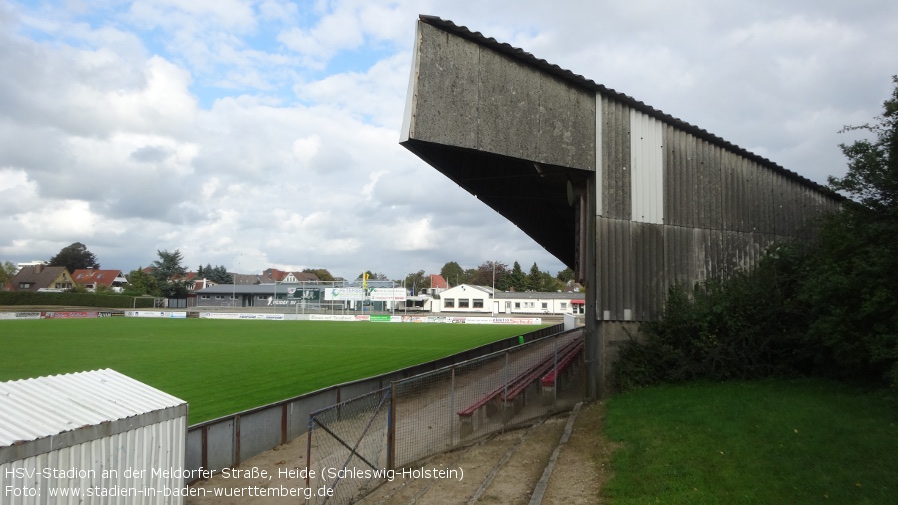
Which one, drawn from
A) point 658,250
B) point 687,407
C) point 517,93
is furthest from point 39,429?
point 658,250

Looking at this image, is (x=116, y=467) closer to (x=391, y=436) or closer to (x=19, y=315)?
(x=391, y=436)

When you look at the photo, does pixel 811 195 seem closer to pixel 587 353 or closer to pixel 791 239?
pixel 791 239

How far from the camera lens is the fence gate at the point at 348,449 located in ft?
25.6

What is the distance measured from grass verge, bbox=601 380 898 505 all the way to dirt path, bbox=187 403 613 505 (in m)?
0.39

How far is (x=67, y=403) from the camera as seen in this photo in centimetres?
637

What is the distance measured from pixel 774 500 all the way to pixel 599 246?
295 inches

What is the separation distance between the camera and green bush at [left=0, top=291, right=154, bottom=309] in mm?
72562

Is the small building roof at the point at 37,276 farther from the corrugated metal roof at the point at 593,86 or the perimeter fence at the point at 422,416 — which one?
the corrugated metal roof at the point at 593,86

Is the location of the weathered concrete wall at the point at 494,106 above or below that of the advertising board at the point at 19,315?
above

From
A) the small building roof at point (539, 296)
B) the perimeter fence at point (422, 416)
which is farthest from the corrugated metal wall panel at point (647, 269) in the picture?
the small building roof at point (539, 296)

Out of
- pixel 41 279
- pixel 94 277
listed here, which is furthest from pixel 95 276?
pixel 41 279

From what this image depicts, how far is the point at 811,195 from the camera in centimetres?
1553

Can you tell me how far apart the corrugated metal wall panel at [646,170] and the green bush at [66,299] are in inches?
3147

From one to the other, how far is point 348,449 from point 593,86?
905 centimetres
